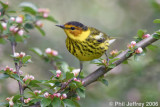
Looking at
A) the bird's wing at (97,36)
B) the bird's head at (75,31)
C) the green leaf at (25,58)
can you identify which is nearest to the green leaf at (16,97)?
the green leaf at (25,58)

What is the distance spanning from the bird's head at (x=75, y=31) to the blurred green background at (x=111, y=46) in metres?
0.56

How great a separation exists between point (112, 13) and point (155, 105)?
3.76 m

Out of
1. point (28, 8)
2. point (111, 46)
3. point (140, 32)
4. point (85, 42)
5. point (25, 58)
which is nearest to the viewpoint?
point (25, 58)

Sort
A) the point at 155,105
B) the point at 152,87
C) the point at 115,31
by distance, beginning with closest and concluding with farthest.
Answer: the point at 155,105, the point at 152,87, the point at 115,31

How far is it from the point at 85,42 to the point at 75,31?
0.24 m

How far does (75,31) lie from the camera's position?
11.3 feet

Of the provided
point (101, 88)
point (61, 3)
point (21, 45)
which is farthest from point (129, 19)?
point (21, 45)

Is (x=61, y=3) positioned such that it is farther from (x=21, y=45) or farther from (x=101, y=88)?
(x=101, y=88)

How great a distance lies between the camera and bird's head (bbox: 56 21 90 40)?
3410 mm

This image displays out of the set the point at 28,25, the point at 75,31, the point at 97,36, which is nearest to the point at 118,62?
the point at 97,36

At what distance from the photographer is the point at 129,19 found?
20.6 ft

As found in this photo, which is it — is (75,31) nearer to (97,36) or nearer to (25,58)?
(97,36)

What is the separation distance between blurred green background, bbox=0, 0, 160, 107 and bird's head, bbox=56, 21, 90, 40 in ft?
1.85

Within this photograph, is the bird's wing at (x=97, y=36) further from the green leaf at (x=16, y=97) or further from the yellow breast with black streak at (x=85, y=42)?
the green leaf at (x=16, y=97)
